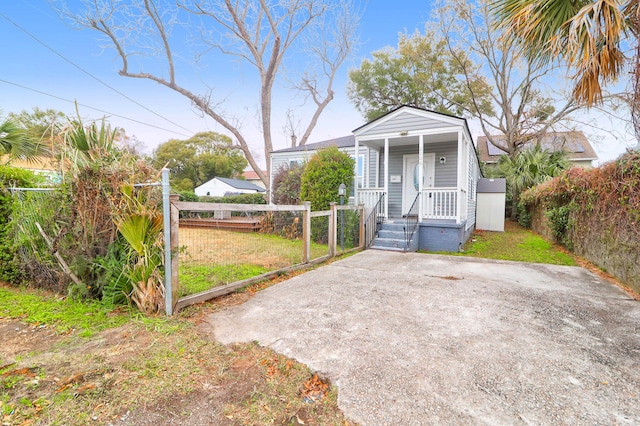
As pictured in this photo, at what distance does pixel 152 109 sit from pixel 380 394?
22.7 metres

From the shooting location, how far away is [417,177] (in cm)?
951

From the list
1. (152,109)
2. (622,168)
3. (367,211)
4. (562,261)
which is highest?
(152,109)

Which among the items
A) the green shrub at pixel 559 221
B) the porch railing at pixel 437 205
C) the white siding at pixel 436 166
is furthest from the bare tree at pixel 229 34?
the green shrub at pixel 559 221

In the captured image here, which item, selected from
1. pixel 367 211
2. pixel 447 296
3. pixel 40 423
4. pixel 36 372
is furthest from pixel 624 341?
pixel 367 211

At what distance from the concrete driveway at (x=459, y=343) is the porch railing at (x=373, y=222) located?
352cm

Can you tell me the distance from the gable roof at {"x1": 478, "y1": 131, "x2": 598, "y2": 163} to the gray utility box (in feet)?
16.9

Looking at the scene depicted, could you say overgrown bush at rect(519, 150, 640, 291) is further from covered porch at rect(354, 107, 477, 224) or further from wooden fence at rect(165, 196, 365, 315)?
wooden fence at rect(165, 196, 365, 315)

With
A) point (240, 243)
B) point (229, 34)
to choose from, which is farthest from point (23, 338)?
point (229, 34)

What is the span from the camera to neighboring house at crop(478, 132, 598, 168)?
15.9 m

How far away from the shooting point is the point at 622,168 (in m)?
4.54

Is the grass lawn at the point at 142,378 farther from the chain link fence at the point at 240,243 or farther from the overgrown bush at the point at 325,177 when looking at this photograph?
the overgrown bush at the point at 325,177

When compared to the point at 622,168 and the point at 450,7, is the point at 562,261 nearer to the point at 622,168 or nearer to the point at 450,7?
the point at 622,168

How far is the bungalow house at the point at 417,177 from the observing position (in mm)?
8125

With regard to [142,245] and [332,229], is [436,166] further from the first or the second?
[142,245]
